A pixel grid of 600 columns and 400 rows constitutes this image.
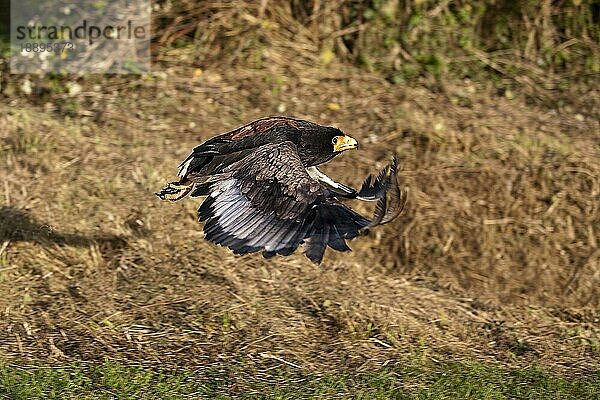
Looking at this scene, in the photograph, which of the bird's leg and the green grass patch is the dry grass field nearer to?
the green grass patch

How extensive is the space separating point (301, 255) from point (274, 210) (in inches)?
78.1

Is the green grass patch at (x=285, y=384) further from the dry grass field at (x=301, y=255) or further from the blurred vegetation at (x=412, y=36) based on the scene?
the blurred vegetation at (x=412, y=36)

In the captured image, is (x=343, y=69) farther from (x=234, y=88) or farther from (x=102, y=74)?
(x=102, y=74)

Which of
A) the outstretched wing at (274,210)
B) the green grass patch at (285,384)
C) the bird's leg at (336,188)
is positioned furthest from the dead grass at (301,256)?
the outstretched wing at (274,210)

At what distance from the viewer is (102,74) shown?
8.35 metres

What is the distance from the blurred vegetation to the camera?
8695 millimetres

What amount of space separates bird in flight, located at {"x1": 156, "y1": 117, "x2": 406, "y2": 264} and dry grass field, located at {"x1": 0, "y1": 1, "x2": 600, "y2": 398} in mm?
822

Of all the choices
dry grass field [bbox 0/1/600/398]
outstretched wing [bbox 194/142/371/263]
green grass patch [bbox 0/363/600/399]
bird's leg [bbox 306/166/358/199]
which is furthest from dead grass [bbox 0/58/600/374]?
outstretched wing [bbox 194/142/371/263]

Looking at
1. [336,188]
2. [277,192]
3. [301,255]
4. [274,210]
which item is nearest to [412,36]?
[301,255]

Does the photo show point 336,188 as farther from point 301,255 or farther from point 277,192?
point 301,255

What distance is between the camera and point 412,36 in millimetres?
8883

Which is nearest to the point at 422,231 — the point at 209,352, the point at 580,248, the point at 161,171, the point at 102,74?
the point at 580,248

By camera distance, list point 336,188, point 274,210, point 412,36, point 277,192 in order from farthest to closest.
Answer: point 412,36
point 336,188
point 277,192
point 274,210

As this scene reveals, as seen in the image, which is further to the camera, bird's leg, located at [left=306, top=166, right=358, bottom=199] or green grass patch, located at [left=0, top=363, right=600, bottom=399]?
bird's leg, located at [left=306, top=166, right=358, bottom=199]
